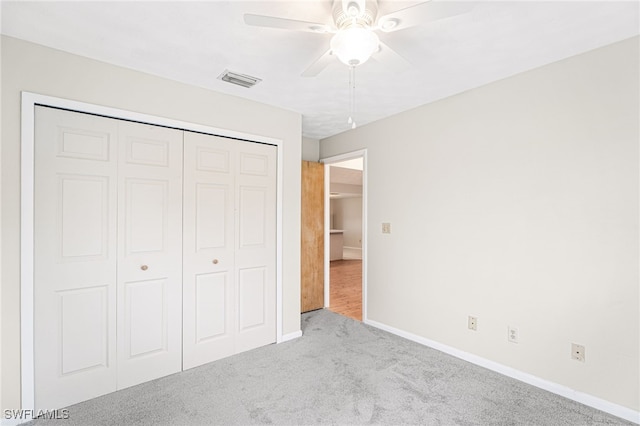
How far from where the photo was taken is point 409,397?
2215 millimetres

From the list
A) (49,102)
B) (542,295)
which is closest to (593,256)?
(542,295)

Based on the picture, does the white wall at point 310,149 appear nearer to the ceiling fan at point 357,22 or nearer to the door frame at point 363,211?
the door frame at point 363,211

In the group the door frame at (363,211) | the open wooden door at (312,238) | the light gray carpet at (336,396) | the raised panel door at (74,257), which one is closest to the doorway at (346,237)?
the door frame at (363,211)

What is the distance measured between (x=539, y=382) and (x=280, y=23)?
2935mm

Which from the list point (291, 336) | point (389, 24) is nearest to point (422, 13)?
point (389, 24)

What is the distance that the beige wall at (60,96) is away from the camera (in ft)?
6.28

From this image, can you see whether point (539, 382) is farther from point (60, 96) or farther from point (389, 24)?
point (60, 96)

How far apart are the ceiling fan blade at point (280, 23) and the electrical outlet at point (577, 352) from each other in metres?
2.59

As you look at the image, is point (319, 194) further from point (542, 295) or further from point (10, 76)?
point (10, 76)

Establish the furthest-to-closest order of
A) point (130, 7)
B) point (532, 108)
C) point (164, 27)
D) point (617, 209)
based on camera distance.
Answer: point (532, 108), point (617, 209), point (164, 27), point (130, 7)

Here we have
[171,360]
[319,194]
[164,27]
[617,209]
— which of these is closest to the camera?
[164,27]

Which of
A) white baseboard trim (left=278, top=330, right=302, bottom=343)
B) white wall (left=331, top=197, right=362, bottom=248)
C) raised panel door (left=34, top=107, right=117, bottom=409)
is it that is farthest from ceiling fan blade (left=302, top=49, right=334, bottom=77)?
white wall (left=331, top=197, right=362, bottom=248)

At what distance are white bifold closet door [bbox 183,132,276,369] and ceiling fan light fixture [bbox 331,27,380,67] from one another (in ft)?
5.55

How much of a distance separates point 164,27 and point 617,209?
3.03 meters
